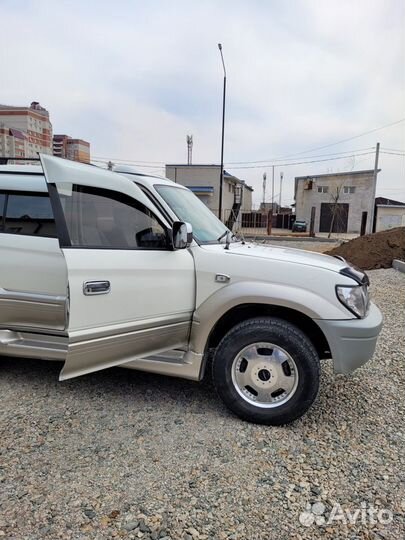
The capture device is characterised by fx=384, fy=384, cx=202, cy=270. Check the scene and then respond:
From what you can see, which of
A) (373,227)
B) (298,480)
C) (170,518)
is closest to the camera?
(170,518)

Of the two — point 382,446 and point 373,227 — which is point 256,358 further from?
point 373,227

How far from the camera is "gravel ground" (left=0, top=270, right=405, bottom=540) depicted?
6.67ft

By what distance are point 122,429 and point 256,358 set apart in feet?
3.73

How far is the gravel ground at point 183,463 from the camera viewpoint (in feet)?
6.67

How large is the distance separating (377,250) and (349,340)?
35.1ft

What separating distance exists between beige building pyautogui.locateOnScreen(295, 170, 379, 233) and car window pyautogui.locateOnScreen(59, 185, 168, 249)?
3474cm

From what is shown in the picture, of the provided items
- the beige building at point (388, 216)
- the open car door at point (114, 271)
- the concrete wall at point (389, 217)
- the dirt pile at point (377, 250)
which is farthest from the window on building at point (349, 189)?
the open car door at point (114, 271)

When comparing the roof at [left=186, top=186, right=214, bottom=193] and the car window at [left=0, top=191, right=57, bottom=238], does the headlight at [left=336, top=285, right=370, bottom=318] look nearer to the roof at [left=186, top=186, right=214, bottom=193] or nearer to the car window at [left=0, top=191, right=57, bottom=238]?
the car window at [left=0, top=191, right=57, bottom=238]

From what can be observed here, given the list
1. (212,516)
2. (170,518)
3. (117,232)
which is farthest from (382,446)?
(117,232)

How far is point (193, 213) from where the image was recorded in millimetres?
3533

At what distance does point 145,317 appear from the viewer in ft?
9.51

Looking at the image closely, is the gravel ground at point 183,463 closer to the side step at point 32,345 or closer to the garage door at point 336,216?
the side step at point 32,345

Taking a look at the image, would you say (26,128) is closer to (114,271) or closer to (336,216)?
(336,216)

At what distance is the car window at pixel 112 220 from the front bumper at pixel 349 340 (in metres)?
1.38
